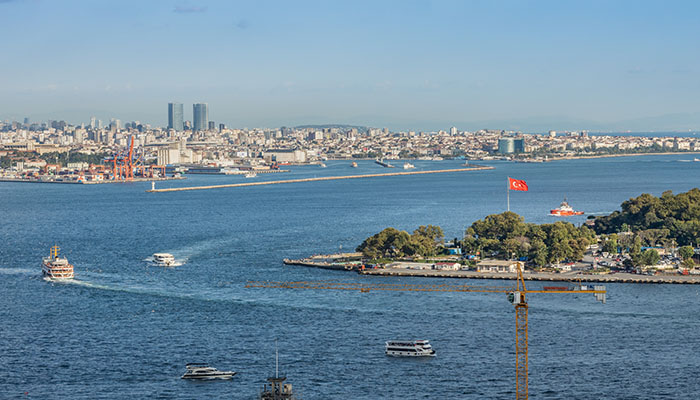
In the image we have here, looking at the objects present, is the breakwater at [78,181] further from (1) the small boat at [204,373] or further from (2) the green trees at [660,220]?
(1) the small boat at [204,373]

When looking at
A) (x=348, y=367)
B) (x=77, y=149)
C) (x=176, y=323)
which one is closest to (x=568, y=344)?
(x=348, y=367)

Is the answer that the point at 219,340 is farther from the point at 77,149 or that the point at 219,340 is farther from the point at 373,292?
the point at 77,149

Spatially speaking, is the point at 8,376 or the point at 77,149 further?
the point at 77,149

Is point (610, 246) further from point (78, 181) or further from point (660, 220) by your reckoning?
point (78, 181)

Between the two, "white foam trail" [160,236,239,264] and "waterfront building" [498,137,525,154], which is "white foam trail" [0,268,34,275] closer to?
"white foam trail" [160,236,239,264]

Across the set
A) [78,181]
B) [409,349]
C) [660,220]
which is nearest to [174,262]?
[409,349]
